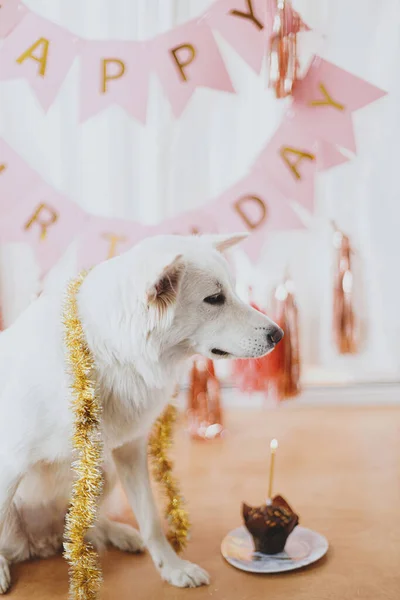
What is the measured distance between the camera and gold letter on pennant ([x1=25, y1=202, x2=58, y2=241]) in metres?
1.81

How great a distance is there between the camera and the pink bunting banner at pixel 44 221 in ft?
5.94

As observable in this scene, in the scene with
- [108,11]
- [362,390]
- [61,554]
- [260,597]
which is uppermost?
[108,11]

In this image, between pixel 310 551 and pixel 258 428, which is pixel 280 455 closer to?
pixel 258 428

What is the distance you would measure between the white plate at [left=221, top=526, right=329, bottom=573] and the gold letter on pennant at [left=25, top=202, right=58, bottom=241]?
98 cm

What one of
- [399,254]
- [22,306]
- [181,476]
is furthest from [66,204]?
[399,254]

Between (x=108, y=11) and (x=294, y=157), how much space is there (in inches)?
29.0

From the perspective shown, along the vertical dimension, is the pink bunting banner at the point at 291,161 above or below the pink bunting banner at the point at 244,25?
below

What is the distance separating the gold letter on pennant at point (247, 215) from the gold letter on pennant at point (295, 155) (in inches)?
5.0

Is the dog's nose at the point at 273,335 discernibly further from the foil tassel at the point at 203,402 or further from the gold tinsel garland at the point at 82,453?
the foil tassel at the point at 203,402

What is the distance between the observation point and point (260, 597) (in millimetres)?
1216

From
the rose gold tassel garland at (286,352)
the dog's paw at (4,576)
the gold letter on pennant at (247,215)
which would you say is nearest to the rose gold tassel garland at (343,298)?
the rose gold tassel garland at (286,352)

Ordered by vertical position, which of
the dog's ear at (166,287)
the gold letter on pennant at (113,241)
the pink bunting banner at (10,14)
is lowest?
the gold letter on pennant at (113,241)

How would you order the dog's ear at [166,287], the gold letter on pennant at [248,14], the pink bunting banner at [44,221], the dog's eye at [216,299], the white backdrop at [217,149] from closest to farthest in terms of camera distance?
the dog's ear at [166,287] < the dog's eye at [216,299] < the gold letter on pennant at [248,14] < the pink bunting banner at [44,221] < the white backdrop at [217,149]

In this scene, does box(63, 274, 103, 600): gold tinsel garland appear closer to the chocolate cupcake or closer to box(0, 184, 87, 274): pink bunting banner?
the chocolate cupcake
